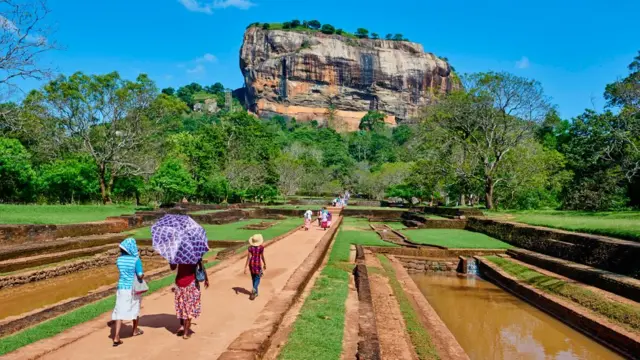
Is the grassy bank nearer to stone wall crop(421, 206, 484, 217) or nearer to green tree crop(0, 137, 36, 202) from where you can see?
stone wall crop(421, 206, 484, 217)

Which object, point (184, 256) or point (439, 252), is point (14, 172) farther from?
point (184, 256)

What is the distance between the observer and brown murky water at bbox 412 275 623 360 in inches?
317

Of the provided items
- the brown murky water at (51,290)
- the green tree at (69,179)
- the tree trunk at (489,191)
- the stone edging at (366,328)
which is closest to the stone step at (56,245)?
the brown murky water at (51,290)

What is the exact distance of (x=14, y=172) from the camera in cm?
2423

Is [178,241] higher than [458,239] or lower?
higher

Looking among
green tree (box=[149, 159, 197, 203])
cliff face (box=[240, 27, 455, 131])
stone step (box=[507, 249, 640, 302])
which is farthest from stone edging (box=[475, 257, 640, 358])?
cliff face (box=[240, 27, 455, 131])

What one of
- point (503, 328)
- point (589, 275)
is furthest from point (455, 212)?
point (503, 328)

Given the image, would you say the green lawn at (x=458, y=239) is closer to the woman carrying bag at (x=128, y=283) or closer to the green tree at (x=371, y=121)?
the woman carrying bag at (x=128, y=283)

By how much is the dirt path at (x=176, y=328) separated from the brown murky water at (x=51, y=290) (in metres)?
3.57

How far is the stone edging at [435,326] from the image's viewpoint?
697 centimetres

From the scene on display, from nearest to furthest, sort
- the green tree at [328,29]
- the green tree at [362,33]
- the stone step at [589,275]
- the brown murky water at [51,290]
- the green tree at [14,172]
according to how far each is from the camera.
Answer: the brown murky water at [51,290] < the stone step at [589,275] < the green tree at [14,172] < the green tree at [328,29] < the green tree at [362,33]

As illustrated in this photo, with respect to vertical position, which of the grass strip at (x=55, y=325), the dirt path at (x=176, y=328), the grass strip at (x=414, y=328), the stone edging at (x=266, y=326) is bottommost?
the grass strip at (x=414, y=328)

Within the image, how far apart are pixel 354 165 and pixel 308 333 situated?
222 feet

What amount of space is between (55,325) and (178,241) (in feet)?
8.61
